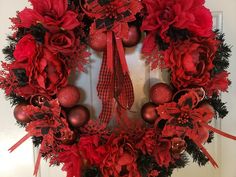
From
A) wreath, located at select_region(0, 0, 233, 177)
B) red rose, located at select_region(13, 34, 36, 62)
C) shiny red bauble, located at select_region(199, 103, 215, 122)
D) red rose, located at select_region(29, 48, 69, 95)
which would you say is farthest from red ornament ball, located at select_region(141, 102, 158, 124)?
red rose, located at select_region(13, 34, 36, 62)

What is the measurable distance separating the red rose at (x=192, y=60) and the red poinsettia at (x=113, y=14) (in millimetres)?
130

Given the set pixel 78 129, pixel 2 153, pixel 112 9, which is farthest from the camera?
pixel 2 153

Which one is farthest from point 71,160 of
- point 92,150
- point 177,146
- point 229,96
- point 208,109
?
point 229,96

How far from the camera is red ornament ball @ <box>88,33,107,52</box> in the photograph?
28.6 inches

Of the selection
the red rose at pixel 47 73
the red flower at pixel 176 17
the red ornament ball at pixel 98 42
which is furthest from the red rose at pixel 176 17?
the red rose at pixel 47 73

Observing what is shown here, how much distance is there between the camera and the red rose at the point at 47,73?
70 centimetres

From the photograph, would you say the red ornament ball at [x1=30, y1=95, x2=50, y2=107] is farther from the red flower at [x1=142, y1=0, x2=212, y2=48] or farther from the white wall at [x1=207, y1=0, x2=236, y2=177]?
the white wall at [x1=207, y1=0, x2=236, y2=177]

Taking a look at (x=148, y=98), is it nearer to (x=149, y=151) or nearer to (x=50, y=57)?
(x=149, y=151)

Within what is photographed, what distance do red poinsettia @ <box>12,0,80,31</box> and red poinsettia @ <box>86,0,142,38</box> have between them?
A: 0.17ft

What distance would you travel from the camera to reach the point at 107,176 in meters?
0.73

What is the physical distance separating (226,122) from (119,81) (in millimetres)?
505

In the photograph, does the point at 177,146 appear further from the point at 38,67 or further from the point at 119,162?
the point at 38,67

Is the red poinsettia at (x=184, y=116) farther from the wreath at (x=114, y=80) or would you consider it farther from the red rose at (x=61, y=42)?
the red rose at (x=61, y=42)

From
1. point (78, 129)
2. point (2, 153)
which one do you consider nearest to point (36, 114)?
point (78, 129)
